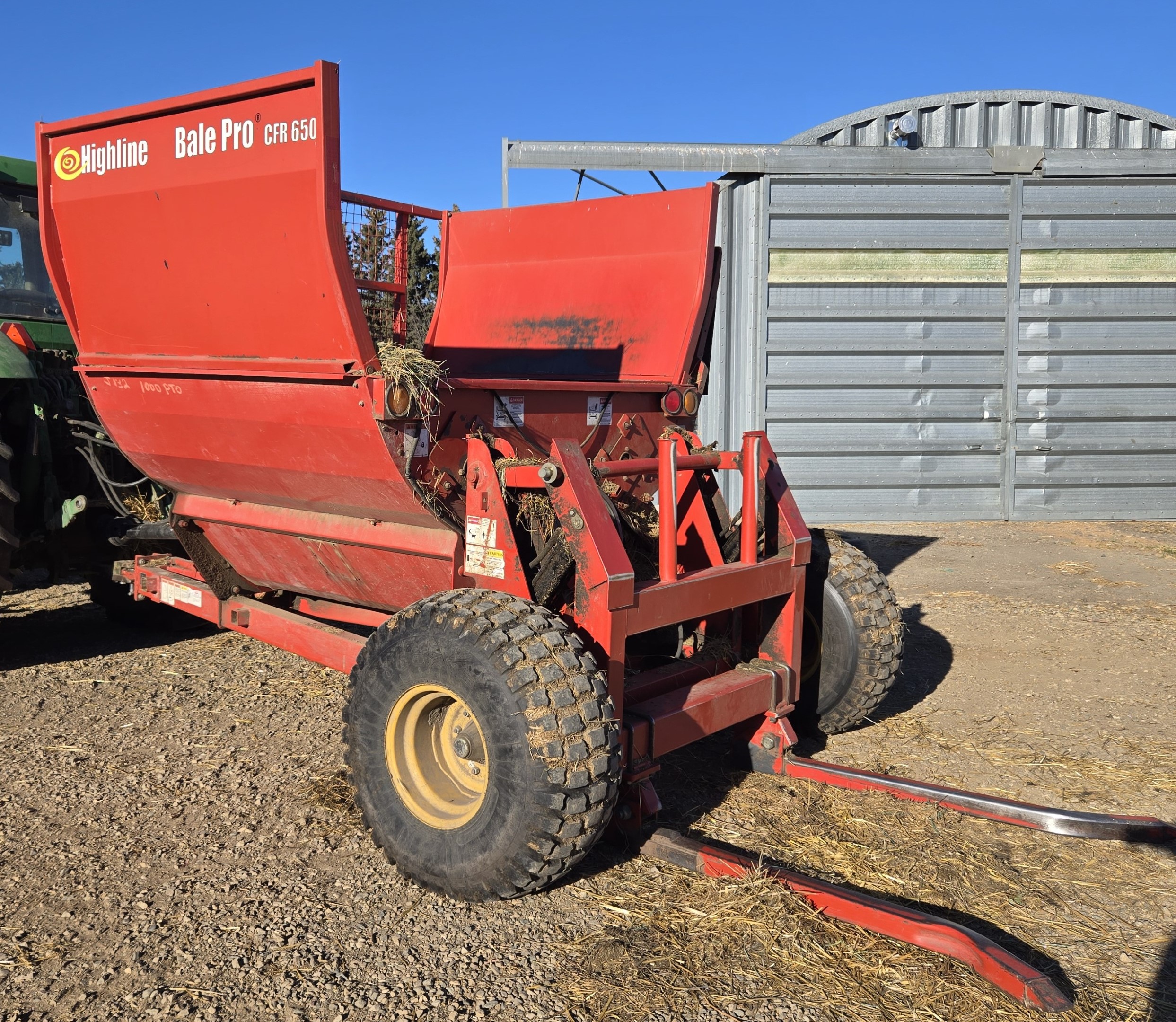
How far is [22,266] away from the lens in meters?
5.64

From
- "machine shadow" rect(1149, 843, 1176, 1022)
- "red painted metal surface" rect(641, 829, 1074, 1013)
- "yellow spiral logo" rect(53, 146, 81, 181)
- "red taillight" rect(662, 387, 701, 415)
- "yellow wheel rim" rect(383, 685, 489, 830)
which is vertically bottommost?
"machine shadow" rect(1149, 843, 1176, 1022)

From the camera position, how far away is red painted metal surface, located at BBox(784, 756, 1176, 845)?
3160mm

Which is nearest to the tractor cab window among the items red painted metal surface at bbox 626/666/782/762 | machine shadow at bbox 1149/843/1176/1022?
red painted metal surface at bbox 626/666/782/762

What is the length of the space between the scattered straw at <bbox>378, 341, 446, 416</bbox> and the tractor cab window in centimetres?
351

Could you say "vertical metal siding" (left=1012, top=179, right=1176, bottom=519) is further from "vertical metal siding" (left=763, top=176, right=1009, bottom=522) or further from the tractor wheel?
the tractor wheel

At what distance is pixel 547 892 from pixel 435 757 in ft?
1.86

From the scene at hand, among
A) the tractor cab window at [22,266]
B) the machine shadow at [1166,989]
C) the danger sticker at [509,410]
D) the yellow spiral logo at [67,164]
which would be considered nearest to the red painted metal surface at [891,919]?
the machine shadow at [1166,989]

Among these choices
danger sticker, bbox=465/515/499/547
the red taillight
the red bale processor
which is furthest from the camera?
the red taillight

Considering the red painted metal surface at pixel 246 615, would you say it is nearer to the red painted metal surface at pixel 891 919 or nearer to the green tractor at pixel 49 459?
the green tractor at pixel 49 459

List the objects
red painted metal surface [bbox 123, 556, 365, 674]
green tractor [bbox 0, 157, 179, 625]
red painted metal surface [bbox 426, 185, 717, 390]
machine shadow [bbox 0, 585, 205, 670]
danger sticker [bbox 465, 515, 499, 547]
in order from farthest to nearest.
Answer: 1. machine shadow [bbox 0, 585, 205, 670]
2. green tractor [bbox 0, 157, 179, 625]
3. red painted metal surface [bbox 426, 185, 717, 390]
4. red painted metal surface [bbox 123, 556, 365, 674]
5. danger sticker [bbox 465, 515, 499, 547]

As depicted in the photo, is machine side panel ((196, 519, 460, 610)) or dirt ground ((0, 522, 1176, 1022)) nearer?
dirt ground ((0, 522, 1176, 1022))

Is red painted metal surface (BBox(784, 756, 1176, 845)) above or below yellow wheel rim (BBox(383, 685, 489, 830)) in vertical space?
below

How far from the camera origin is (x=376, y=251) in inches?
199

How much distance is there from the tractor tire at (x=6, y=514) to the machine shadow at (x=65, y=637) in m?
0.81
